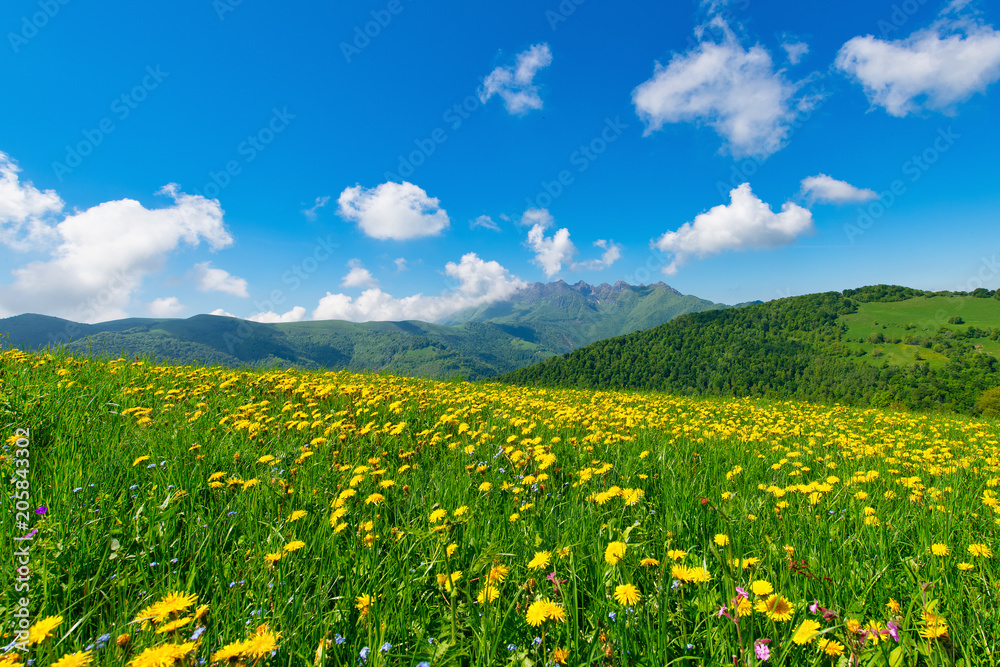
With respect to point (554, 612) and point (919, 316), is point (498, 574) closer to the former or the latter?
point (554, 612)

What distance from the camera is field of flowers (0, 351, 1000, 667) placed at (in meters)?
1.72

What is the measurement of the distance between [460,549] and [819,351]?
163475 millimetres

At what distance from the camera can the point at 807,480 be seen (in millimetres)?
4297

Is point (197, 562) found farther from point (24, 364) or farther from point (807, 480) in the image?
point (24, 364)

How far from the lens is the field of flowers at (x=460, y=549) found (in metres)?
1.72

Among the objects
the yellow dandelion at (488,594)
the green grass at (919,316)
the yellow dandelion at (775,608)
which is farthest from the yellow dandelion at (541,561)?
the green grass at (919,316)

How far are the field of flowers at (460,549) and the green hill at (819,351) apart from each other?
67823 mm

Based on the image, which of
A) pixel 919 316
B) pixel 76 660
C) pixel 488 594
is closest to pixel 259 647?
pixel 76 660

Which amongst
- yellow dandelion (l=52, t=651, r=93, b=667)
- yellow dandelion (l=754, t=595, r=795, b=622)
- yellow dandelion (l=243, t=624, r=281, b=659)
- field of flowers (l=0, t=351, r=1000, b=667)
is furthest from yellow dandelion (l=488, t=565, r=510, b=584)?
yellow dandelion (l=52, t=651, r=93, b=667)

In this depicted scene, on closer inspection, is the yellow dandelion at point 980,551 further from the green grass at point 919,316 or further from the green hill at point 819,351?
the green grass at point 919,316

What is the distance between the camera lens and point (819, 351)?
129000mm

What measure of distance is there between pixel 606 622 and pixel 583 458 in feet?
9.11

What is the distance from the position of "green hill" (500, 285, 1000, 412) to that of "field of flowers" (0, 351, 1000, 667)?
67823 mm

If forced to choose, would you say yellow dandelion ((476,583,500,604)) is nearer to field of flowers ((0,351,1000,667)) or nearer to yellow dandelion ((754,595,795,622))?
field of flowers ((0,351,1000,667))
